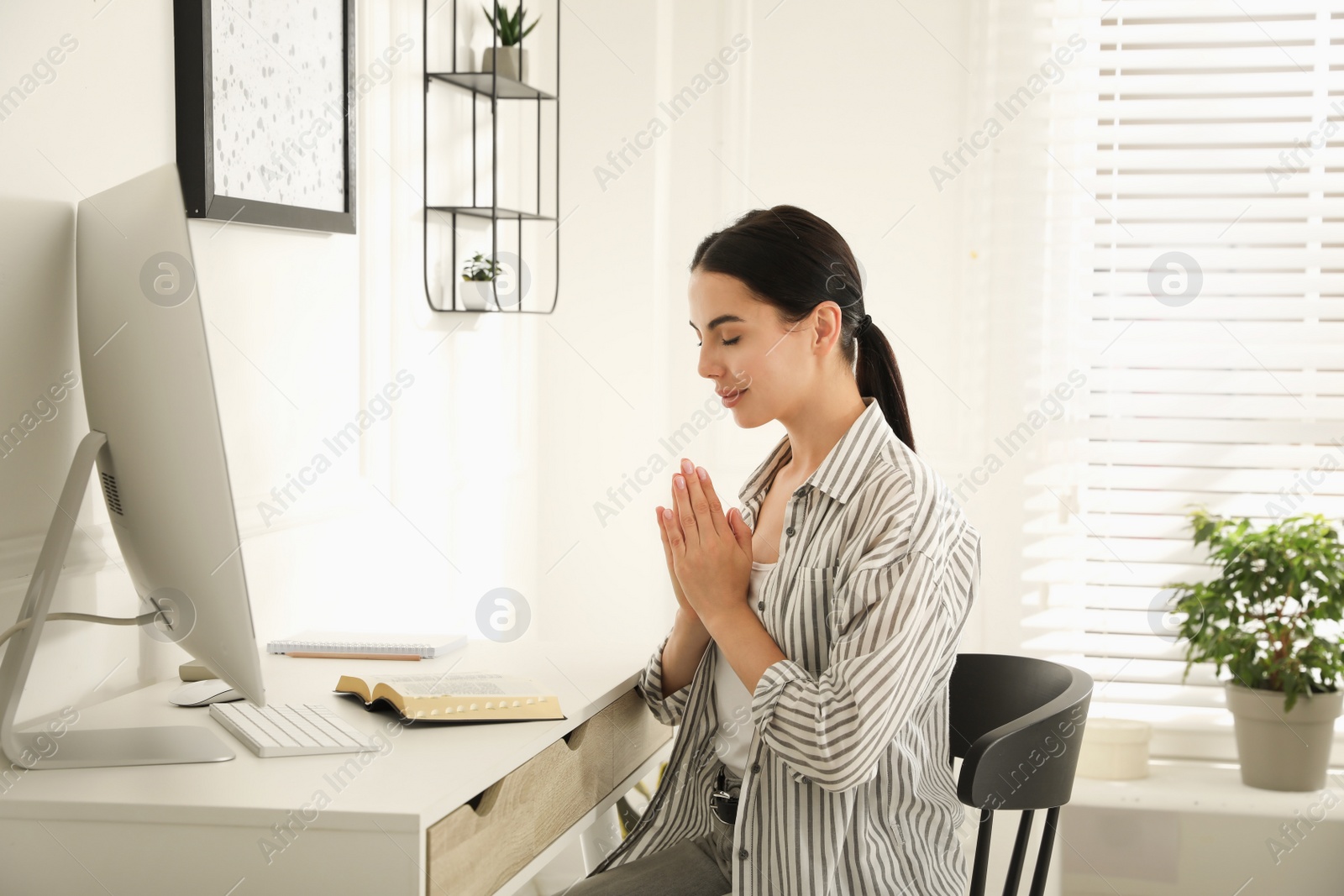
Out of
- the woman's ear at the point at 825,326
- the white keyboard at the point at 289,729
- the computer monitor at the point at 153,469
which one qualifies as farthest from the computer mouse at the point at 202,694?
the woman's ear at the point at 825,326

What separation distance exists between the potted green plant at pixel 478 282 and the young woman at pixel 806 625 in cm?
97

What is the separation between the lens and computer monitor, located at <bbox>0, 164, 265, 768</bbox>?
1.06 metres

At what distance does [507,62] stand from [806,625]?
5.22ft

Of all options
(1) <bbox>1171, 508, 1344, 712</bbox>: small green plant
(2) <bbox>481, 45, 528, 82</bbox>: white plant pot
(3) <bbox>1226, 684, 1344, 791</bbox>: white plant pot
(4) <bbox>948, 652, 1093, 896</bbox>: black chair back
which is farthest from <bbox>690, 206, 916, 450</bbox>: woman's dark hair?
(3) <bbox>1226, 684, 1344, 791</bbox>: white plant pot

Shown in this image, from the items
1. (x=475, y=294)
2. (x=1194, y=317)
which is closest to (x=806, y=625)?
(x=475, y=294)

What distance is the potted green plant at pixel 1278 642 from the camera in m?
2.63

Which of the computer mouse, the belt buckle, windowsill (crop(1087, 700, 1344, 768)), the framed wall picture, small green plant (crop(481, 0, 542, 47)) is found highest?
small green plant (crop(481, 0, 542, 47))

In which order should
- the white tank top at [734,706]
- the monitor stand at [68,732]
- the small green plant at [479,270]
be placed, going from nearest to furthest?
1. the monitor stand at [68,732]
2. the white tank top at [734,706]
3. the small green plant at [479,270]

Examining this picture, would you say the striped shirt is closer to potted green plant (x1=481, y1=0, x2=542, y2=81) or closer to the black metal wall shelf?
the black metal wall shelf

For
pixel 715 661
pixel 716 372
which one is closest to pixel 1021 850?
pixel 715 661

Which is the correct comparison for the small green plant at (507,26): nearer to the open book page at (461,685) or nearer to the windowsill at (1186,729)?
the open book page at (461,685)

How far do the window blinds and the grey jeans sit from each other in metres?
1.64

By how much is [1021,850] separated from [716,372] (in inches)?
30.1

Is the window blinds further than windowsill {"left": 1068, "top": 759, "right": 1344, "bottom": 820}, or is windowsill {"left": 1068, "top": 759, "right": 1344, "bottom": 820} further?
the window blinds
